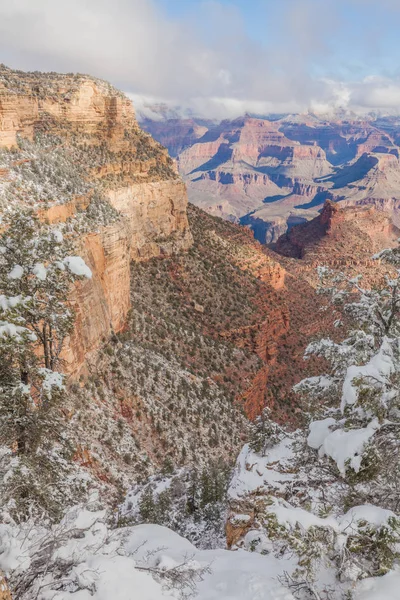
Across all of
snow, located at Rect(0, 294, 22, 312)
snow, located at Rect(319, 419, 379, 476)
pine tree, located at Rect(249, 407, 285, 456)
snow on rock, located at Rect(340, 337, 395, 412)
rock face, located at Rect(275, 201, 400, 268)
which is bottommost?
rock face, located at Rect(275, 201, 400, 268)

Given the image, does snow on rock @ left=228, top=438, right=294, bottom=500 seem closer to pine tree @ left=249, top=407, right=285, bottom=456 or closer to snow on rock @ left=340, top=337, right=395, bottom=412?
pine tree @ left=249, top=407, right=285, bottom=456

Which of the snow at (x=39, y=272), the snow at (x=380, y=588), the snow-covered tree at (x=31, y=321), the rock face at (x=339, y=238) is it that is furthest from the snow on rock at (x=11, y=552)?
the rock face at (x=339, y=238)

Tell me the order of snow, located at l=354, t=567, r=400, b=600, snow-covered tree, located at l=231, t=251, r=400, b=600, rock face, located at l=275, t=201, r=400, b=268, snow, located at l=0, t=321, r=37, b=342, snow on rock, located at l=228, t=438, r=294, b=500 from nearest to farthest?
snow, located at l=354, t=567, r=400, b=600
snow-covered tree, located at l=231, t=251, r=400, b=600
snow, located at l=0, t=321, r=37, b=342
snow on rock, located at l=228, t=438, r=294, b=500
rock face, located at l=275, t=201, r=400, b=268

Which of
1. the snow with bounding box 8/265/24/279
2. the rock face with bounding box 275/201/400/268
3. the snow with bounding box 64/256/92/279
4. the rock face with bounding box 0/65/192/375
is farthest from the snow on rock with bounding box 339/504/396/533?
the rock face with bounding box 275/201/400/268

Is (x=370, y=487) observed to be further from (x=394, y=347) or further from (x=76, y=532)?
(x=76, y=532)

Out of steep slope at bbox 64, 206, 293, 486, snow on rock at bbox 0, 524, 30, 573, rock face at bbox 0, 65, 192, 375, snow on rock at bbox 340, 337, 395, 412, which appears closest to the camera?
snow on rock at bbox 0, 524, 30, 573

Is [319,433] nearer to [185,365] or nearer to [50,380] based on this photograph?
[50,380]

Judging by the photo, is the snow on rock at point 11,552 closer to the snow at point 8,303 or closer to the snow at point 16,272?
the snow at point 8,303
